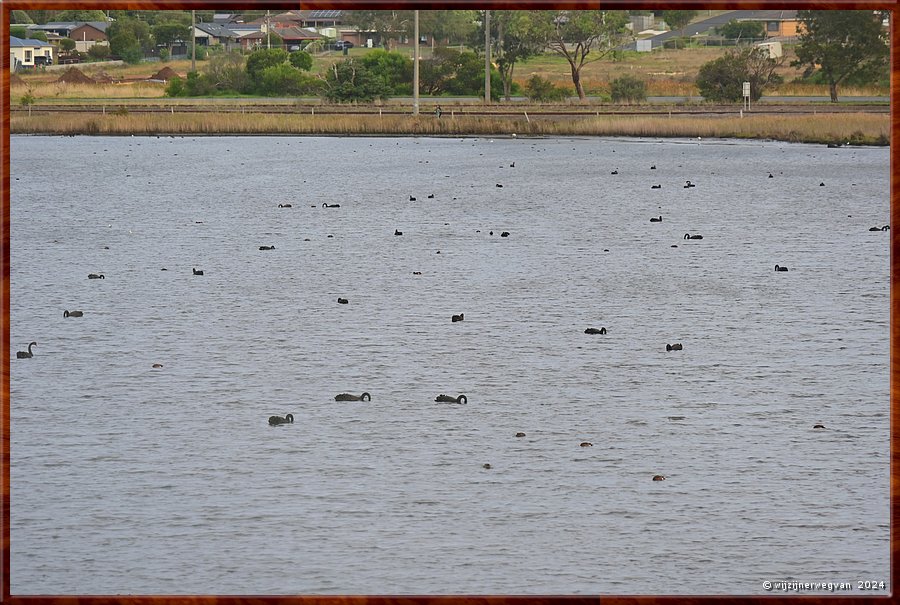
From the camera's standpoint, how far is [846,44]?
96.1m

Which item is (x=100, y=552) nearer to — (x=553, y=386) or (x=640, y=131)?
(x=553, y=386)

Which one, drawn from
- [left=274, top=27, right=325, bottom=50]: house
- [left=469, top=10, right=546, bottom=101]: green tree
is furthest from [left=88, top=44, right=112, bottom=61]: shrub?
[left=469, top=10, right=546, bottom=101]: green tree

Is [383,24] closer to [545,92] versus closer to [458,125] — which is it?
[545,92]

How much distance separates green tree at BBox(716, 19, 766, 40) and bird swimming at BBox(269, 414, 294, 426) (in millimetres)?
126722

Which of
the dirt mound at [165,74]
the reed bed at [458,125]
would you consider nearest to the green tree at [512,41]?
the reed bed at [458,125]

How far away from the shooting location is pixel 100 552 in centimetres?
1091

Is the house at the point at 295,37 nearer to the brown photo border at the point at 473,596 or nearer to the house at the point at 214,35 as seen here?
the house at the point at 214,35

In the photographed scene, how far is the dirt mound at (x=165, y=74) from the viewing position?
407 ft

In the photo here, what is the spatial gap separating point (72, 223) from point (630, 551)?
28492 millimetres

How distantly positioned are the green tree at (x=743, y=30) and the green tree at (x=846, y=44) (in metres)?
39.0

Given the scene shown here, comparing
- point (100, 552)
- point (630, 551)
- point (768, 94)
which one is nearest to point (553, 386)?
point (630, 551)

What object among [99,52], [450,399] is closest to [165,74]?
[99,52]

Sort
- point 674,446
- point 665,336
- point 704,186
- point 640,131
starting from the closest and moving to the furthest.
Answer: point 674,446
point 665,336
point 704,186
point 640,131

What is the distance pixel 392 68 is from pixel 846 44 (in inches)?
1213
